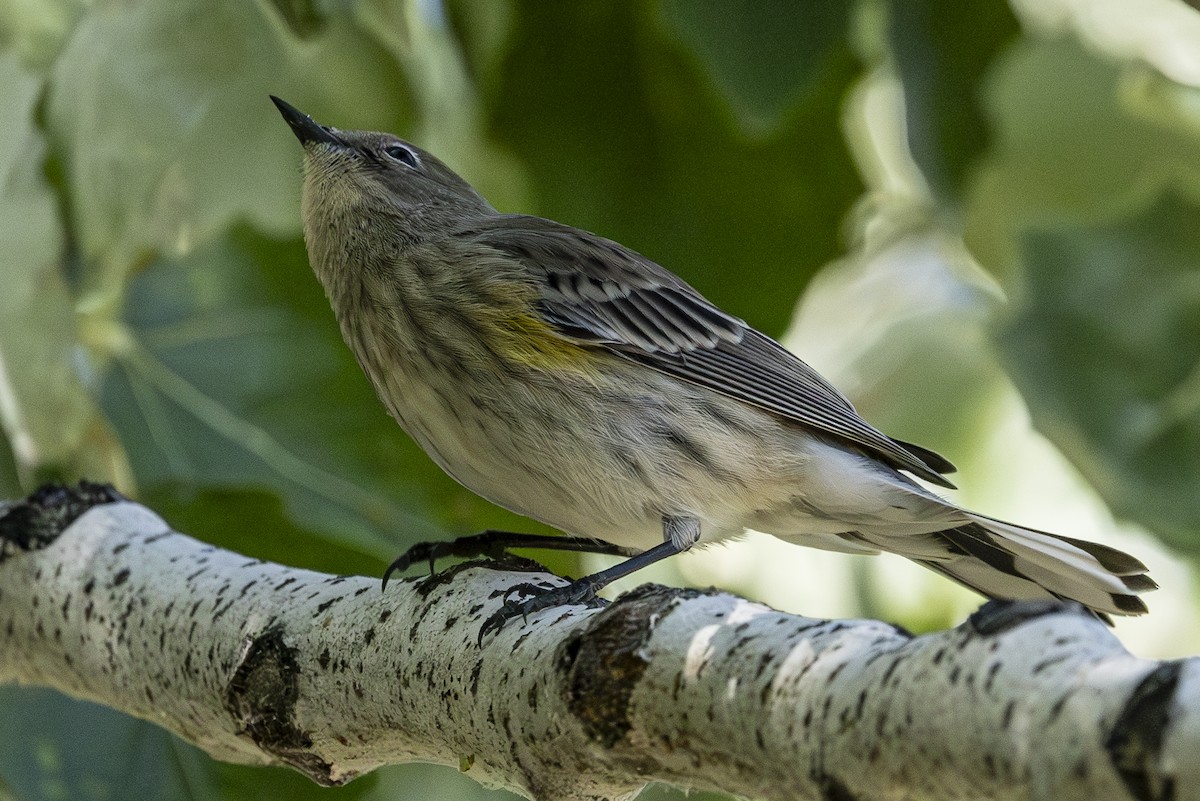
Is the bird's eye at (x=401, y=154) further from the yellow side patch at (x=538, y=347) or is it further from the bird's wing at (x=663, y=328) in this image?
the yellow side patch at (x=538, y=347)

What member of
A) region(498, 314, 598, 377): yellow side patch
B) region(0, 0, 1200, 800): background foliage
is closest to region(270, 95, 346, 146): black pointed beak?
region(0, 0, 1200, 800): background foliage

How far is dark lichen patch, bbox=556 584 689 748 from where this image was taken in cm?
125

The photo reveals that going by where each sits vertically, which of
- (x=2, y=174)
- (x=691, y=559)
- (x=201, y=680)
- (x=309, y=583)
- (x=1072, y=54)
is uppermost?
(x=1072, y=54)

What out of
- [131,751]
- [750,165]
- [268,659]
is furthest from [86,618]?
[750,165]

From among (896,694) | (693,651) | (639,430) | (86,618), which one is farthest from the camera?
(639,430)

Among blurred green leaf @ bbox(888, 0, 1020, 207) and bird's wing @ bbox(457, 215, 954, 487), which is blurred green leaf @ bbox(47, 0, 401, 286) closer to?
bird's wing @ bbox(457, 215, 954, 487)

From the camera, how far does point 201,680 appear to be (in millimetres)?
1704

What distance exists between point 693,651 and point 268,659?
2.35 feet

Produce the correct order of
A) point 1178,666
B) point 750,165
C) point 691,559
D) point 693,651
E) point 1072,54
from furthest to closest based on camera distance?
1. point 691,559
2. point 1072,54
3. point 750,165
4. point 693,651
5. point 1178,666

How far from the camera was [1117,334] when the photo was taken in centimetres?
275

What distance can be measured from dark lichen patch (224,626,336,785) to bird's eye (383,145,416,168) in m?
1.10

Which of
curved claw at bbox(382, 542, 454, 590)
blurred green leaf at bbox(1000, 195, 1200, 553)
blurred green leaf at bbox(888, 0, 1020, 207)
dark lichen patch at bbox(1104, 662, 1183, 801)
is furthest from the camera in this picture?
blurred green leaf at bbox(1000, 195, 1200, 553)

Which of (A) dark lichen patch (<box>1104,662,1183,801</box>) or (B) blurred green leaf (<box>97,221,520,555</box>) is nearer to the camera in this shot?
(A) dark lichen patch (<box>1104,662,1183,801</box>)

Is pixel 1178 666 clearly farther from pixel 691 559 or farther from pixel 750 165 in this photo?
pixel 691 559
